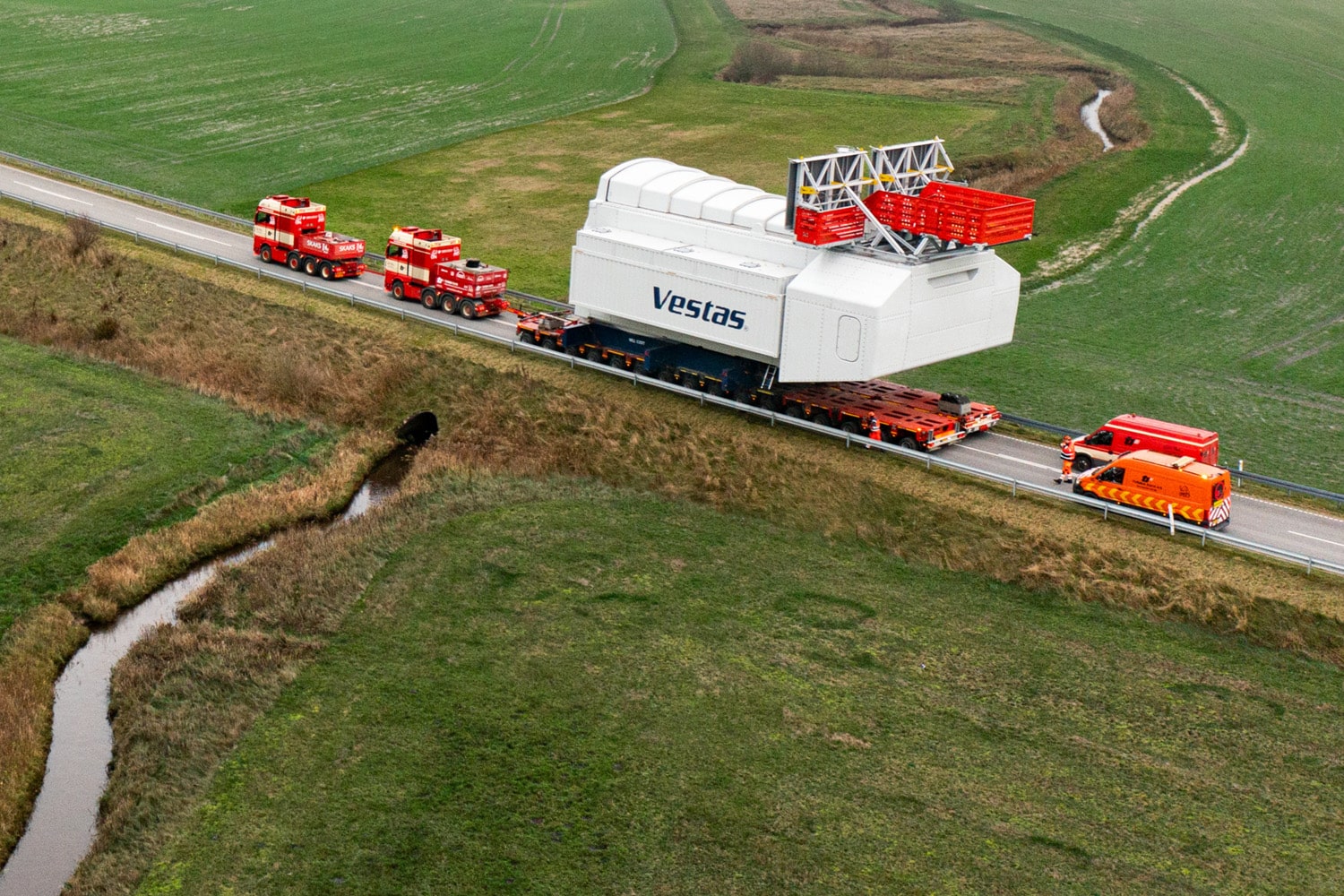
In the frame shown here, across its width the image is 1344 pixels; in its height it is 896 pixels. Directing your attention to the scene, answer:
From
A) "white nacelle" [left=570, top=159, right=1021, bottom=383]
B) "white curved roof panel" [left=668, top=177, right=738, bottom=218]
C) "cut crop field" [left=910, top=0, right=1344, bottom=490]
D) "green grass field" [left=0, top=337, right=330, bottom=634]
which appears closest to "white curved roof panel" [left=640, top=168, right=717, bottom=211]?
"white nacelle" [left=570, top=159, right=1021, bottom=383]

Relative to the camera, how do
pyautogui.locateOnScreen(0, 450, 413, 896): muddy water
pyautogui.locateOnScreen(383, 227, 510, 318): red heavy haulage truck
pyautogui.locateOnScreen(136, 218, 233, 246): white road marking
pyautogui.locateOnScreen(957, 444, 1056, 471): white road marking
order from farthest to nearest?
pyautogui.locateOnScreen(136, 218, 233, 246): white road marking, pyautogui.locateOnScreen(383, 227, 510, 318): red heavy haulage truck, pyautogui.locateOnScreen(957, 444, 1056, 471): white road marking, pyautogui.locateOnScreen(0, 450, 413, 896): muddy water

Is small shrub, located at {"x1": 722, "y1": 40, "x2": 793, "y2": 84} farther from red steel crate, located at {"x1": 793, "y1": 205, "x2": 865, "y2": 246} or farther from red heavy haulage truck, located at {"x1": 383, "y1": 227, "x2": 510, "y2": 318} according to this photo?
red steel crate, located at {"x1": 793, "y1": 205, "x2": 865, "y2": 246}

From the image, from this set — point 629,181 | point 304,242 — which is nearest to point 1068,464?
point 629,181

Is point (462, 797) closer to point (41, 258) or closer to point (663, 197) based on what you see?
point (663, 197)

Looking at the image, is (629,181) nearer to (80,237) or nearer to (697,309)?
(697,309)

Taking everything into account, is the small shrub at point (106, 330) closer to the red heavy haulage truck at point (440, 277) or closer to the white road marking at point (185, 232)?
the white road marking at point (185, 232)

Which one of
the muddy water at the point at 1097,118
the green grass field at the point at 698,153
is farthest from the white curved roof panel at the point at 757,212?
the muddy water at the point at 1097,118

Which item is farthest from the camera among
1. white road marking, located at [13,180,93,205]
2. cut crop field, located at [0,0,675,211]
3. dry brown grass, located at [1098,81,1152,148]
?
dry brown grass, located at [1098,81,1152,148]

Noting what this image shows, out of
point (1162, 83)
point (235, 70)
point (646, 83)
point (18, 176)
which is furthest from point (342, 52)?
point (1162, 83)
